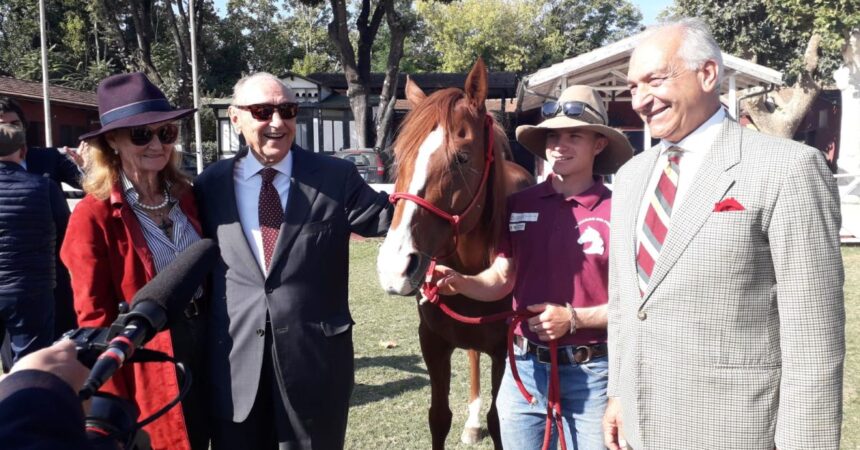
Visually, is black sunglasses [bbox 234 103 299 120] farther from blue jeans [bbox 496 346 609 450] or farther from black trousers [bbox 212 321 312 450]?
blue jeans [bbox 496 346 609 450]

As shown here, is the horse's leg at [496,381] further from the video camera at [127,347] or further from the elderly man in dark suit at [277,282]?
the video camera at [127,347]

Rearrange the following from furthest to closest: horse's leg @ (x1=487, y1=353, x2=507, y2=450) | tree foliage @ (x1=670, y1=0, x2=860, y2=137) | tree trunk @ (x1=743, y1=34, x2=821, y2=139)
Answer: tree trunk @ (x1=743, y1=34, x2=821, y2=139) < tree foliage @ (x1=670, y1=0, x2=860, y2=137) < horse's leg @ (x1=487, y1=353, x2=507, y2=450)

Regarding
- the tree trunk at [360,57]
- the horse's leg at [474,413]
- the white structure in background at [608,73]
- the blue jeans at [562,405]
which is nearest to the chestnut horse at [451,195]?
the blue jeans at [562,405]

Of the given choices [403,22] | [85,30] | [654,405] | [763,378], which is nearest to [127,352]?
[654,405]

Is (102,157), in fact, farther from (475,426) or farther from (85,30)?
(85,30)

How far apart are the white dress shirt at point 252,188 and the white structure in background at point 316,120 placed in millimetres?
26497

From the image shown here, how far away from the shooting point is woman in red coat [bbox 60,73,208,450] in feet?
7.60

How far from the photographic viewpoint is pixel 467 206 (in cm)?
278

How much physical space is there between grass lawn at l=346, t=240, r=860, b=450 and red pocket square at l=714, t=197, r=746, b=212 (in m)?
3.05

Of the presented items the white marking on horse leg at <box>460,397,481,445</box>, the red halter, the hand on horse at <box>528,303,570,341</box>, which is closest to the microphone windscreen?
the red halter

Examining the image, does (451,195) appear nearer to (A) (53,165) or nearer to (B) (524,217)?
(B) (524,217)

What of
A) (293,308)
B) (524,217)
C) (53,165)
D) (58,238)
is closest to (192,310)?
(293,308)

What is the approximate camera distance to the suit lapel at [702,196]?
73.5 inches

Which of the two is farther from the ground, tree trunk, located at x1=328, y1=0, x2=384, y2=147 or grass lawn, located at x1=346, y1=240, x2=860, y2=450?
tree trunk, located at x1=328, y1=0, x2=384, y2=147
